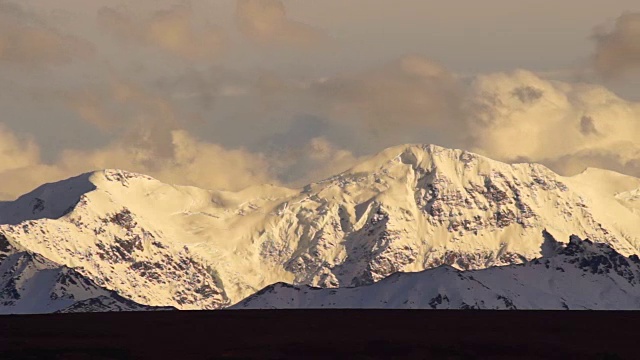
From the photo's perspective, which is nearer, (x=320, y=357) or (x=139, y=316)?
(x=320, y=357)

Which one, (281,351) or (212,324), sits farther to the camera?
(212,324)

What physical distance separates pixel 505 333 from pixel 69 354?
3425 centimetres

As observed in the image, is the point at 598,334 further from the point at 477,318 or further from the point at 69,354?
the point at 69,354

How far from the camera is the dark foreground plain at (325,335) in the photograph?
326 ft

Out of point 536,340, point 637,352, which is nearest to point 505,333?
point 536,340

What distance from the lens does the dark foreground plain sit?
9950 cm

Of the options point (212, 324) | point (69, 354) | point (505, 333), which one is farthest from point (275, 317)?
point (69, 354)

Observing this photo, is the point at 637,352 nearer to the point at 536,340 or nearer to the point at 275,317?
the point at 536,340

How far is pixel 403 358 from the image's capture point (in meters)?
97.5

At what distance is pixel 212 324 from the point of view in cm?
12262

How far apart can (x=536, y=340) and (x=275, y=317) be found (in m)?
30.7

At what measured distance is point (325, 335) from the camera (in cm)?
11150

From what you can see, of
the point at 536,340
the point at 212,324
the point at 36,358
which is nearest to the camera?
the point at 36,358

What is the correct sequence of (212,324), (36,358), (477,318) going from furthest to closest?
(477,318) < (212,324) < (36,358)
